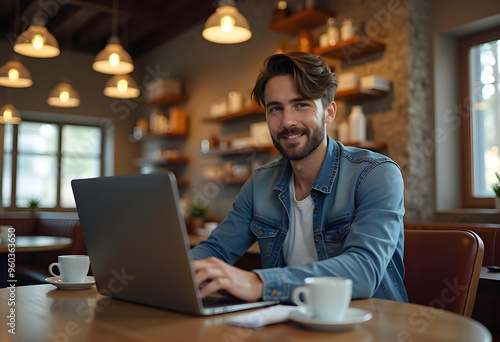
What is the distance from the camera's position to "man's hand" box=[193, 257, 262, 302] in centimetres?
96

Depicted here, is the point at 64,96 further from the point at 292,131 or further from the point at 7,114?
the point at 292,131

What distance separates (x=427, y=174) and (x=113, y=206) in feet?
10.4

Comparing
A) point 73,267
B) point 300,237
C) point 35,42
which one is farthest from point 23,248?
point 300,237

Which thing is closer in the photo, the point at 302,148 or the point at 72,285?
the point at 72,285

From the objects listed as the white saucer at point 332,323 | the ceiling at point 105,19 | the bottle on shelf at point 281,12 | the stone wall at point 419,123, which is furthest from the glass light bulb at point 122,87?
the white saucer at point 332,323

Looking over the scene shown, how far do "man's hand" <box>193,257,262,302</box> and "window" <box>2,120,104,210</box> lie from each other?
265 inches

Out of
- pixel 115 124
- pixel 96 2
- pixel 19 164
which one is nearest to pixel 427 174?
pixel 96 2

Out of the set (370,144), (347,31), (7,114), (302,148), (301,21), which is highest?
(301,21)

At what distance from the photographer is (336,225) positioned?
1362 mm

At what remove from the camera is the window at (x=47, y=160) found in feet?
22.9

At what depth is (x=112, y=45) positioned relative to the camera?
381cm

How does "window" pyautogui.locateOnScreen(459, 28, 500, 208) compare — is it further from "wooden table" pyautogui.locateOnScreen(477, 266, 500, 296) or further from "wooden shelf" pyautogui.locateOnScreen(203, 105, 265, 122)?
"wooden table" pyautogui.locateOnScreen(477, 266, 500, 296)

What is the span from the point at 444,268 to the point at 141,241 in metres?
0.84

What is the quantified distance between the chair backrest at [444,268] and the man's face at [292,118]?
1.35ft
